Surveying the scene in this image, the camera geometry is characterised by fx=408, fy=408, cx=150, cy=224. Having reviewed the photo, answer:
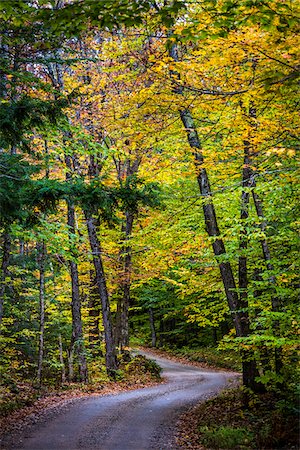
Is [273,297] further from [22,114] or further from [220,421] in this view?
[22,114]

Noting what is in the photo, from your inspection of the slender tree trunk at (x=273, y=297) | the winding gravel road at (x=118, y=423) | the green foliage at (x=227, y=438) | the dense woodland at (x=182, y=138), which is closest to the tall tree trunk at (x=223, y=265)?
the dense woodland at (x=182, y=138)

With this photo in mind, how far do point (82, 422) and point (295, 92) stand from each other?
872 centimetres

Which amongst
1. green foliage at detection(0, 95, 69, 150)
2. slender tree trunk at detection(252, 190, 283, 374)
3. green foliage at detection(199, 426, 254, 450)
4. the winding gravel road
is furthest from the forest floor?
green foliage at detection(0, 95, 69, 150)

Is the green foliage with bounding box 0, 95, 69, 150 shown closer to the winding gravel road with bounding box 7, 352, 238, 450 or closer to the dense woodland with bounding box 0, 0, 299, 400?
the dense woodland with bounding box 0, 0, 299, 400

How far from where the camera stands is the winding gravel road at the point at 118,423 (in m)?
8.23

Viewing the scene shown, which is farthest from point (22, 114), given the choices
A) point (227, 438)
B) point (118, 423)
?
point (227, 438)

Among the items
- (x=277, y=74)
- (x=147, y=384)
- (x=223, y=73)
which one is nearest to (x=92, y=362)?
(x=147, y=384)

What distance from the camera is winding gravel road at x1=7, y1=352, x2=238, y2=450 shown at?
324 inches

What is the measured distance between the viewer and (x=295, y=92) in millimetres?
6676

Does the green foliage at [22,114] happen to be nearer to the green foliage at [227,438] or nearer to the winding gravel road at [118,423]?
the winding gravel road at [118,423]

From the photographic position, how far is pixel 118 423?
33.0 feet

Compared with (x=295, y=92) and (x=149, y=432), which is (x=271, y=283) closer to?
(x=149, y=432)

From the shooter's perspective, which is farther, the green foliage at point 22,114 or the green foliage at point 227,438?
the green foliage at point 22,114

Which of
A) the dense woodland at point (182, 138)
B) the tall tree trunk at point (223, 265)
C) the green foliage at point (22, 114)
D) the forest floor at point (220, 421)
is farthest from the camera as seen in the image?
the tall tree trunk at point (223, 265)
